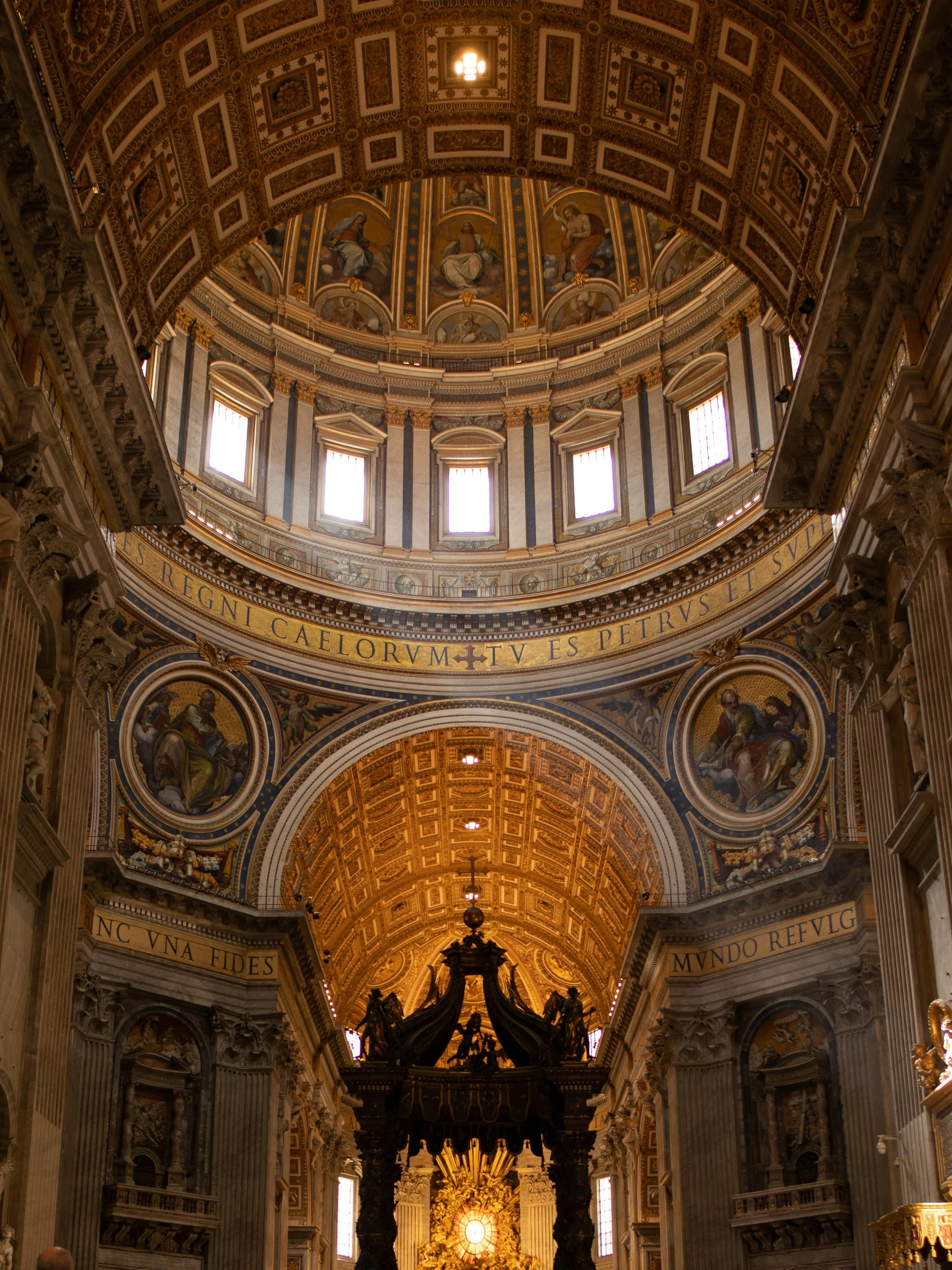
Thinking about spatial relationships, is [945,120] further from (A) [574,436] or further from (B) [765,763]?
(A) [574,436]

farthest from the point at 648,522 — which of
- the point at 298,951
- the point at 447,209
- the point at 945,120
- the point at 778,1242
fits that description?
the point at 945,120

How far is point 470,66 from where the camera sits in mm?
19453

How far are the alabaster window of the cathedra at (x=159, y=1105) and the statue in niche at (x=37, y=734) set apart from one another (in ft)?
37.7

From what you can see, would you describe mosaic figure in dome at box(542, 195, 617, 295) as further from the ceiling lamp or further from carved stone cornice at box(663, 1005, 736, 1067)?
carved stone cornice at box(663, 1005, 736, 1067)

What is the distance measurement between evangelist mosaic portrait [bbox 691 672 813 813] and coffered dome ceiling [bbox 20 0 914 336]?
33.9ft

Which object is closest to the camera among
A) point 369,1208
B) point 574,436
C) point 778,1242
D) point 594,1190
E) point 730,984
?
point 369,1208

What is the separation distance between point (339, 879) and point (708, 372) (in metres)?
14.2

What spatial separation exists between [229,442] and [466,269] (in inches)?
294

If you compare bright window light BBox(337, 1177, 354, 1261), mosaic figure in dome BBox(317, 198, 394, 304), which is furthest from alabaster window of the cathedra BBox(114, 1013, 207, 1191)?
mosaic figure in dome BBox(317, 198, 394, 304)

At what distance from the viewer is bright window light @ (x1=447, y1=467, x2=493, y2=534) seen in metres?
33.2

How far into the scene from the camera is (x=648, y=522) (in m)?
31.0

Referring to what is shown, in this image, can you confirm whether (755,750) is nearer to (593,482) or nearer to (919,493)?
(593,482)

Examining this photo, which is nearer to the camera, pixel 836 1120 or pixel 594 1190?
pixel 836 1120

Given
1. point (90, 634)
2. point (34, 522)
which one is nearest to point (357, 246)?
point (90, 634)
